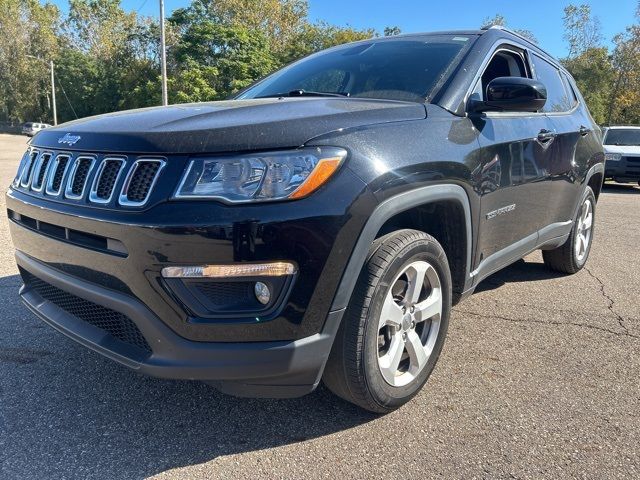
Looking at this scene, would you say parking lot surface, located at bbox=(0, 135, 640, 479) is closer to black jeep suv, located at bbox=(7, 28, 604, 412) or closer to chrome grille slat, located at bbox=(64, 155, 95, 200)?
black jeep suv, located at bbox=(7, 28, 604, 412)

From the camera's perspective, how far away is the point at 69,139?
2.23 m

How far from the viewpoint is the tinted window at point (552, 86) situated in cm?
387

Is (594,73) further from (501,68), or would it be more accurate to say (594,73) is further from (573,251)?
(501,68)

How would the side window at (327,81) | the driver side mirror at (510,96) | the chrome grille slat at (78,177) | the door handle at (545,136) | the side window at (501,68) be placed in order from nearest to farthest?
the chrome grille slat at (78,177), the driver side mirror at (510,96), the side window at (501,68), the side window at (327,81), the door handle at (545,136)

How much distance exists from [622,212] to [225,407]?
921cm

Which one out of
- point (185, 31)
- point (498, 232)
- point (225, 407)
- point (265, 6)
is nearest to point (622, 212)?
point (498, 232)

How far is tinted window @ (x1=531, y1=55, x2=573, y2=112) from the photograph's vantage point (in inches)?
152

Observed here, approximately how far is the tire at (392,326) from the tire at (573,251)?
98.5 inches

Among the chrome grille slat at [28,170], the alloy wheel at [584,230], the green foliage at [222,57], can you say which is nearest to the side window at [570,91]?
the alloy wheel at [584,230]

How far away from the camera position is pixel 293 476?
2016mm

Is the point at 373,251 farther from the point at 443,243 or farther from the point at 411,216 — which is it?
the point at 443,243

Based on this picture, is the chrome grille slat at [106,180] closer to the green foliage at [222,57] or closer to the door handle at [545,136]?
the door handle at [545,136]

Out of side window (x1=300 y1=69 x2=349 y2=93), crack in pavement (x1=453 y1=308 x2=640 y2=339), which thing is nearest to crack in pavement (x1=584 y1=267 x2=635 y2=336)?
crack in pavement (x1=453 y1=308 x2=640 y2=339)

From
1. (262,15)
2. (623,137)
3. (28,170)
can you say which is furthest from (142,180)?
(262,15)
